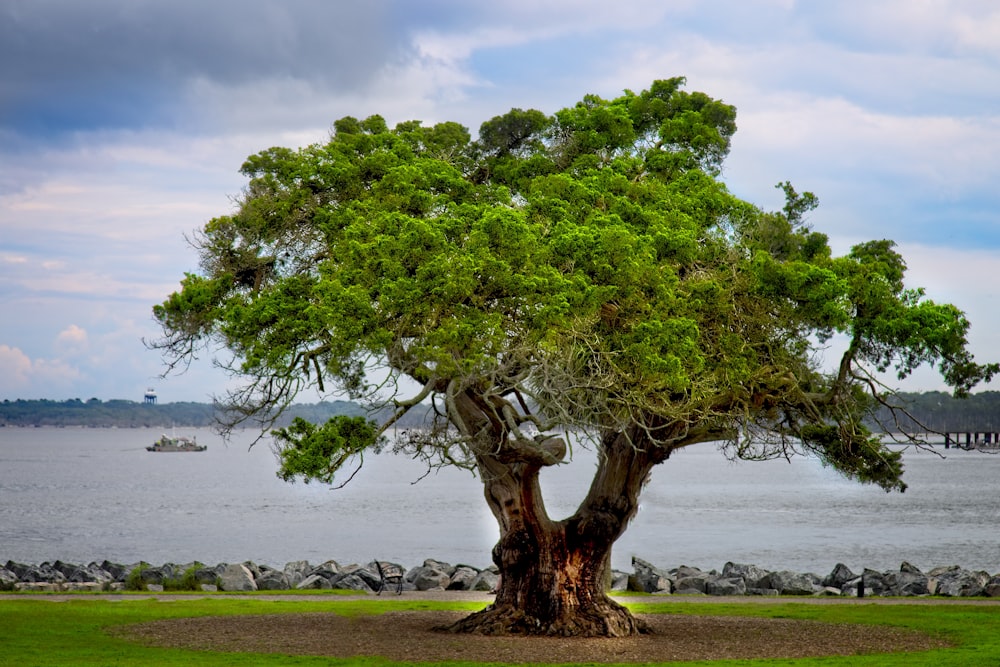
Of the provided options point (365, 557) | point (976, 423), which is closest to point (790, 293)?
point (365, 557)

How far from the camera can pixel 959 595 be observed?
100 feet

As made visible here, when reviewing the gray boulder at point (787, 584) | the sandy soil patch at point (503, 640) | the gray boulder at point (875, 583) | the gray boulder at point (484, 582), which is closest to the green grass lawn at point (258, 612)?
the sandy soil patch at point (503, 640)

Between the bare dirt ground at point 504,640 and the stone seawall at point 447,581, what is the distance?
860cm

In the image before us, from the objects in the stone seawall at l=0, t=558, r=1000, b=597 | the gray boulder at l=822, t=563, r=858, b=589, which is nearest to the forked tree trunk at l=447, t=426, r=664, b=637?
the stone seawall at l=0, t=558, r=1000, b=597

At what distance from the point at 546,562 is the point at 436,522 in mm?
55622

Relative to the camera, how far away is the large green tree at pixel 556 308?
1525 cm

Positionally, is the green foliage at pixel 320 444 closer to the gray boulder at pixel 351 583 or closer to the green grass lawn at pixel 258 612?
the green grass lawn at pixel 258 612

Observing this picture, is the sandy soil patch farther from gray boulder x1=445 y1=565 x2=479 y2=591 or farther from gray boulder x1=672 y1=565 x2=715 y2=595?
gray boulder x1=672 y1=565 x2=715 y2=595

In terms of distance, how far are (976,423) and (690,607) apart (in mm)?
169184

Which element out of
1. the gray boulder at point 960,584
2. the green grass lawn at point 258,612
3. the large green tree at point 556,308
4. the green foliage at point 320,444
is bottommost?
the green grass lawn at point 258,612

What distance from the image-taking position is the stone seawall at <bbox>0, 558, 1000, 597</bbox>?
30.9 meters

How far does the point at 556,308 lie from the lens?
14.9m

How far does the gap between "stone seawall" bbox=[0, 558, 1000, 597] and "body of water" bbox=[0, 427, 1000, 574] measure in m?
16.9

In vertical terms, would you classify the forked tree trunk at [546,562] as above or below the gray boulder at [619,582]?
above
